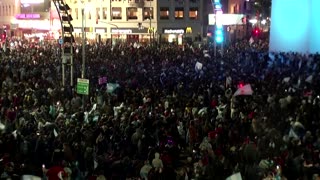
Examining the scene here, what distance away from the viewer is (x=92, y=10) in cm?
8475

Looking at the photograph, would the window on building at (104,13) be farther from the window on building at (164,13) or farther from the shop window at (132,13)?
the window on building at (164,13)

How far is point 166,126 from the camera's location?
17.1m

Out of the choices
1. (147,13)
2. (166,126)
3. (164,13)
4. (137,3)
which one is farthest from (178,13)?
(166,126)

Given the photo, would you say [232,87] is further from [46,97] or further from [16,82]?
[16,82]

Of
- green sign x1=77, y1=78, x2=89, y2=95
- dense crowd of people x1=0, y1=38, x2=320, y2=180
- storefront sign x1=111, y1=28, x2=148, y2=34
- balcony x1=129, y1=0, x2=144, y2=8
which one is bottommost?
dense crowd of people x1=0, y1=38, x2=320, y2=180

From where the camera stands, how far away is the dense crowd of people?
12969 mm

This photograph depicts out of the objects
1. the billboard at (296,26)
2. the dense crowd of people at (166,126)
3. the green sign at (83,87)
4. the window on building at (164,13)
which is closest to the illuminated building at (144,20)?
the window on building at (164,13)

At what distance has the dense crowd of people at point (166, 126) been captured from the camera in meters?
13.0

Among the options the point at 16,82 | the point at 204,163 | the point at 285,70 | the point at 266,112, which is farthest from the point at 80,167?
the point at 285,70

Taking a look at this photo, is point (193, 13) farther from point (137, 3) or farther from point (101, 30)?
point (101, 30)

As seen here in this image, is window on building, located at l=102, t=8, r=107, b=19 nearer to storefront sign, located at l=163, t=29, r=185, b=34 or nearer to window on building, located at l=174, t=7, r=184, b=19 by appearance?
storefront sign, located at l=163, t=29, r=185, b=34

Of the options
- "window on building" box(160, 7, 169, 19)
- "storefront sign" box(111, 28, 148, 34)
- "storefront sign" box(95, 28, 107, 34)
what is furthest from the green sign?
"storefront sign" box(95, 28, 107, 34)

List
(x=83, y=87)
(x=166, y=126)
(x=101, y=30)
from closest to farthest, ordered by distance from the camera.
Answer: (x=166, y=126), (x=83, y=87), (x=101, y=30)

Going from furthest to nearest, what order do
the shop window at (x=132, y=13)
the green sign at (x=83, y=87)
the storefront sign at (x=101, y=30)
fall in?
the storefront sign at (x=101, y=30) < the shop window at (x=132, y=13) < the green sign at (x=83, y=87)
